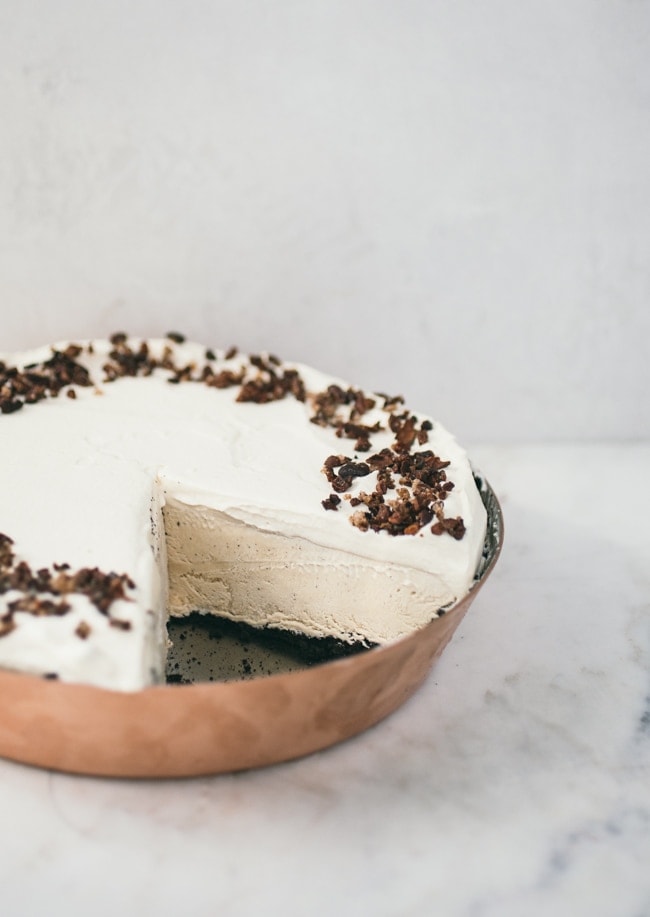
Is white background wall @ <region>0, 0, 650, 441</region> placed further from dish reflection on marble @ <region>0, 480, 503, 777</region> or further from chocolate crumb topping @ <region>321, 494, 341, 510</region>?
dish reflection on marble @ <region>0, 480, 503, 777</region>

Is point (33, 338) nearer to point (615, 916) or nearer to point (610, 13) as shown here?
point (610, 13)

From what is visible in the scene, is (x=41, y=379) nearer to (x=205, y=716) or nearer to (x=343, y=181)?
(x=343, y=181)

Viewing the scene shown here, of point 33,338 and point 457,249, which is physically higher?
point 457,249

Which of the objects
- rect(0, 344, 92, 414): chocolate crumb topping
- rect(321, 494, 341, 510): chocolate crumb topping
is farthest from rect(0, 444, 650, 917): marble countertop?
rect(0, 344, 92, 414): chocolate crumb topping

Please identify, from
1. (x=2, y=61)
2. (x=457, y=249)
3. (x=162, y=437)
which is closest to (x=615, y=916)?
(x=162, y=437)

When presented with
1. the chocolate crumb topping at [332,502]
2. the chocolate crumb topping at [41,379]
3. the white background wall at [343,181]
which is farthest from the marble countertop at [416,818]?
the white background wall at [343,181]

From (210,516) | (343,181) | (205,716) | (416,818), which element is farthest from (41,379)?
(416,818)
